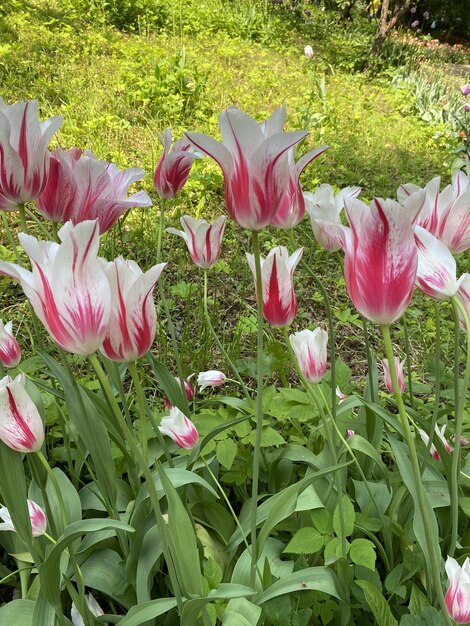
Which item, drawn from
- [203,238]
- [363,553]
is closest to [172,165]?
[203,238]

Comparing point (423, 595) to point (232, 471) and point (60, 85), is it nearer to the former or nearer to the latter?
point (232, 471)

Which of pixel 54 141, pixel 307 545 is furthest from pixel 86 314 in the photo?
pixel 54 141

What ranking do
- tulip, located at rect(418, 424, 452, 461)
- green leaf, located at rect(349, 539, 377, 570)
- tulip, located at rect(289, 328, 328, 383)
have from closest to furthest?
green leaf, located at rect(349, 539, 377, 570)
tulip, located at rect(289, 328, 328, 383)
tulip, located at rect(418, 424, 452, 461)

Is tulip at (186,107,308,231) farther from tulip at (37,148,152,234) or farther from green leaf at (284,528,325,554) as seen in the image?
green leaf at (284,528,325,554)

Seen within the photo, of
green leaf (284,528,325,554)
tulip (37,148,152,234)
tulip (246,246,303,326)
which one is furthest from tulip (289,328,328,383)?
tulip (37,148,152,234)

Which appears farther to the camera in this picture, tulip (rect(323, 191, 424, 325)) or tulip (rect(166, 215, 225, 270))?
tulip (rect(166, 215, 225, 270))

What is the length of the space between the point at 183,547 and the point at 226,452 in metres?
0.33

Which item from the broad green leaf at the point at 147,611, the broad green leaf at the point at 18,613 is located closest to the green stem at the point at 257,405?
the broad green leaf at the point at 147,611

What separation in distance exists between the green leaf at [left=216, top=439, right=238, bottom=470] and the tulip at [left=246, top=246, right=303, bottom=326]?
32 centimetres

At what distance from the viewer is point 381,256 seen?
0.65m

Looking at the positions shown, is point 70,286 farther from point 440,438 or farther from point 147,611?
point 440,438

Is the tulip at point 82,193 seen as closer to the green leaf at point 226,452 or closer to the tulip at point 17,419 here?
the tulip at point 17,419

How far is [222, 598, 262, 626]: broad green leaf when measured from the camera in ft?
2.97

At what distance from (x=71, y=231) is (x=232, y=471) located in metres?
0.90
